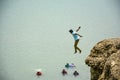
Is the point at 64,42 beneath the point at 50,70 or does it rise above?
above

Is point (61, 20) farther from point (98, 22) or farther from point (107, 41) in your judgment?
point (107, 41)

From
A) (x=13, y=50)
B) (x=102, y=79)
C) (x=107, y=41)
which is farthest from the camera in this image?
(x=13, y=50)

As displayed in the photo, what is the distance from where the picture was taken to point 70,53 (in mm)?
4219

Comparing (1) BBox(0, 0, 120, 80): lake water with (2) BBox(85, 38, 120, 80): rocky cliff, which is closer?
(2) BBox(85, 38, 120, 80): rocky cliff

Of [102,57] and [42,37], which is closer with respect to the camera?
[102,57]

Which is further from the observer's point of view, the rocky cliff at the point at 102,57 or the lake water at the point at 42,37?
the lake water at the point at 42,37

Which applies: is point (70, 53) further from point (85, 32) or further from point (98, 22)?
point (98, 22)

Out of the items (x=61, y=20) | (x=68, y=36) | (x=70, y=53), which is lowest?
(x=70, y=53)

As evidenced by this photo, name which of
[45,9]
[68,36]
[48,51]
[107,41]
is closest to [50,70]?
[48,51]

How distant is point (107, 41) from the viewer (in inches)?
73.3

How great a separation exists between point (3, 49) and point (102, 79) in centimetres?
273

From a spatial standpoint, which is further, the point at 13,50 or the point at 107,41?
the point at 13,50

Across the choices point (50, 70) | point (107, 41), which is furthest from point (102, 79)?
point (50, 70)

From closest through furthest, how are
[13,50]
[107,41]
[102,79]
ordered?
[102,79], [107,41], [13,50]
